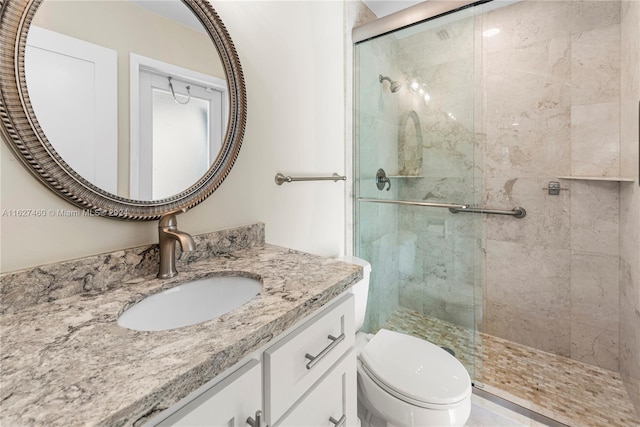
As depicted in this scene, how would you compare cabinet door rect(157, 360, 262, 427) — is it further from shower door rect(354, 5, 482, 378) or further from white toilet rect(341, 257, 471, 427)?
shower door rect(354, 5, 482, 378)

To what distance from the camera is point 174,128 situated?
976 millimetres

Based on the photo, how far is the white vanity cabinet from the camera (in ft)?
1.69

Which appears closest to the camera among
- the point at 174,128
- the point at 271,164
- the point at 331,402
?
the point at 331,402

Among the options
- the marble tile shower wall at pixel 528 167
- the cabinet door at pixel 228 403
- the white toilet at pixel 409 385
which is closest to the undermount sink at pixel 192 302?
the cabinet door at pixel 228 403

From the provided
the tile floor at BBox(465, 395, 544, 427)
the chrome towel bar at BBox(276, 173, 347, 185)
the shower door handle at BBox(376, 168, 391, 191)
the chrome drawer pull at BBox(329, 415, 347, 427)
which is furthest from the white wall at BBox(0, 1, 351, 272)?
the tile floor at BBox(465, 395, 544, 427)

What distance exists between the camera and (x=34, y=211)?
732 millimetres

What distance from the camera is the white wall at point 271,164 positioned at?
0.74 meters

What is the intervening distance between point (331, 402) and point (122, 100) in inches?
39.9

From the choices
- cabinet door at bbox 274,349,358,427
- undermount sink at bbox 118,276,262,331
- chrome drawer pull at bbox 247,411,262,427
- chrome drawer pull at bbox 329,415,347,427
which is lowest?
chrome drawer pull at bbox 329,415,347,427

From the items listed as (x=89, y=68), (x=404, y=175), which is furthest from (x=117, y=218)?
(x=404, y=175)

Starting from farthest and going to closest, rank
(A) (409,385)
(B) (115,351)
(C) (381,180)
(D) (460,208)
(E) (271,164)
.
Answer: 1. (C) (381,180)
2. (D) (460,208)
3. (E) (271,164)
4. (A) (409,385)
5. (B) (115,351)

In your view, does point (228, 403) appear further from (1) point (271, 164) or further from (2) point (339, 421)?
(1) point (271, 164)

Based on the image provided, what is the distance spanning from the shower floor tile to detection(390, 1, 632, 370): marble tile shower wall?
0.28ft

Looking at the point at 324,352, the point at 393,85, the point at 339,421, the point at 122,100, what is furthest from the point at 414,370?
the point at 393,85
